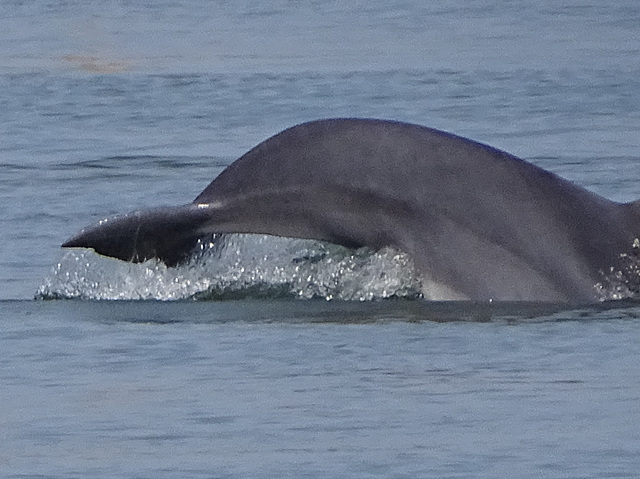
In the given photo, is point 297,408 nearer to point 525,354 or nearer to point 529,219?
point 525,354

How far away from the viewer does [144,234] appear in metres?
11.6

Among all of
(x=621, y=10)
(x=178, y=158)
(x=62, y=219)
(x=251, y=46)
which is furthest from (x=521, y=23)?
(x=62, y=219)

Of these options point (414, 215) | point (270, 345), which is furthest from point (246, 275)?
point (270, 345)

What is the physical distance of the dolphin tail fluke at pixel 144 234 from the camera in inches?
455

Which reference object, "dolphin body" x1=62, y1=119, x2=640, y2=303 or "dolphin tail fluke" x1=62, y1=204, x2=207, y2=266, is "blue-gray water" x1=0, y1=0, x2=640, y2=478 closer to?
"dolphin body" x1=62, y1=119, x2=640, y2=303

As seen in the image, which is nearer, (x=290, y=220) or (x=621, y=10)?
(x=290, y=220)

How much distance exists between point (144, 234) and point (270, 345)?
931 mm

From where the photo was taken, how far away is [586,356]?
1086 cm

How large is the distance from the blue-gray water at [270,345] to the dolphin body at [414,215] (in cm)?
17

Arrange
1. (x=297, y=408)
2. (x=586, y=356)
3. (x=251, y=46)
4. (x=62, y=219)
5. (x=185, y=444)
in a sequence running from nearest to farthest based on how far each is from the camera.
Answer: (x=185, y=444), (x=297, y=408), (x=586, y=356), (x=62, y=219), (x=251, y=46)

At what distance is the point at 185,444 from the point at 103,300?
131 inches

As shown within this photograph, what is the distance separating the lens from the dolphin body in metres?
11.6

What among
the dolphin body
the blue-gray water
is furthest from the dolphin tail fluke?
the blue-gray water

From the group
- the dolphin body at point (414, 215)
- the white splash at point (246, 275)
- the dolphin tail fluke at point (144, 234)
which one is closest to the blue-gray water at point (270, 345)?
the white splash at point (246, 275)
